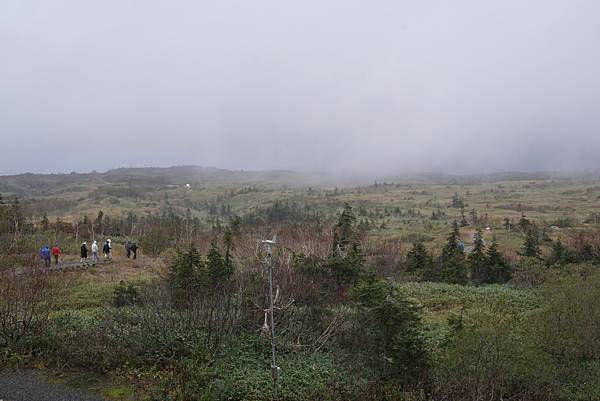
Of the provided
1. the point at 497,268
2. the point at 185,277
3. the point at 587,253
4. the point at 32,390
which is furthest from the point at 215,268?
the point at 587,253

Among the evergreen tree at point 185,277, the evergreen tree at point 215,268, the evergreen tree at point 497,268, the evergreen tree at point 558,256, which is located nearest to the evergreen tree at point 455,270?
the evergreen tree at point 497,268

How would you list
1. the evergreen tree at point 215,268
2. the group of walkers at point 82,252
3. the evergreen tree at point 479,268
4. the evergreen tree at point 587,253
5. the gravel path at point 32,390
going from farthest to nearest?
the evergreen tree at point 587,253
the evergreen tree at point 479,268
the group of walkers at point 82,252
the evergreen tree at point 215,268
the gravel path at point 32,390

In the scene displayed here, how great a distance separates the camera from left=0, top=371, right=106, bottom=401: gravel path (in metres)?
10.6

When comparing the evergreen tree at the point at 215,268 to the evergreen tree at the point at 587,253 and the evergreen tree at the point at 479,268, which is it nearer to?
the evergreen tree at the point at 479,268

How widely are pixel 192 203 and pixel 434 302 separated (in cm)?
15723

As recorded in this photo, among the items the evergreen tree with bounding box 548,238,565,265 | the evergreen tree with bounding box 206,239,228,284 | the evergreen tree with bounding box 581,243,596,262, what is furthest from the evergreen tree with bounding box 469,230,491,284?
the evergreen tree with bounding box 206,239,228,284

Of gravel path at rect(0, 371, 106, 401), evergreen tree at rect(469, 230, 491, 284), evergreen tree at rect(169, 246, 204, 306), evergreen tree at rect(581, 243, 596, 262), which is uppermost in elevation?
evergreen tree at rect(169, 246, 204, 306)

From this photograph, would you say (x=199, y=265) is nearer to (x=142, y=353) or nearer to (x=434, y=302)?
(x=142, y=353)

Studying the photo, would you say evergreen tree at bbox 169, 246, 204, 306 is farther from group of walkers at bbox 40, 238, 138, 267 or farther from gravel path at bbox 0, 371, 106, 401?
group of walkers at bbox 40, 238, 138, 267

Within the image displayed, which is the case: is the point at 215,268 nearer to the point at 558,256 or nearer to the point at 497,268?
the point at 497,268

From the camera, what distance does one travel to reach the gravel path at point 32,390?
10.6 m

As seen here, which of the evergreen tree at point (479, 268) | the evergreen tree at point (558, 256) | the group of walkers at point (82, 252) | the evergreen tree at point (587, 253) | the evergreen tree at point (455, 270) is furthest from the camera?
the evergreen tree at point (587, 253)

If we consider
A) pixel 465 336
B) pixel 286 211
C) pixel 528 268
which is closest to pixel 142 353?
pixel 465 336

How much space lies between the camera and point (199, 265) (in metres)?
18.8
